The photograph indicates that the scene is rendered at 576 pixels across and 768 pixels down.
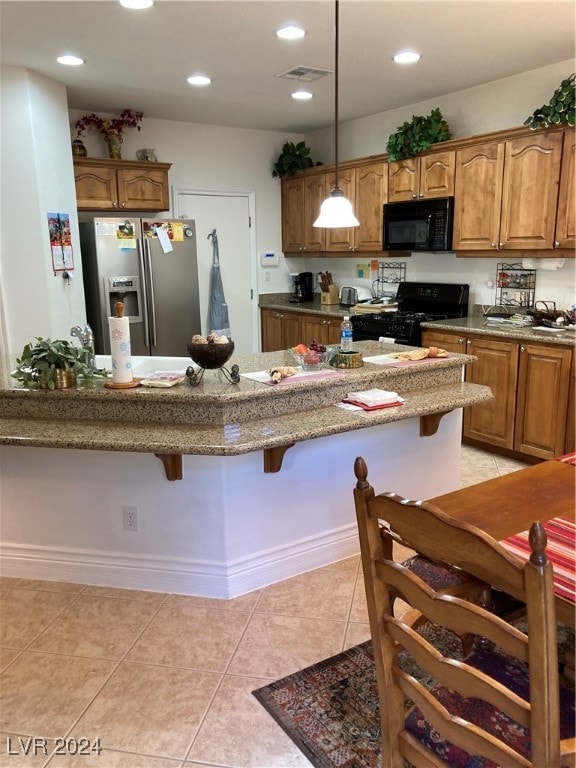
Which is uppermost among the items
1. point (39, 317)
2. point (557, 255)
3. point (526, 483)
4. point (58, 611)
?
point (557, 255)

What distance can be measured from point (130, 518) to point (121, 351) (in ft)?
2.43

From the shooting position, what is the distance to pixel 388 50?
3529 millimetres

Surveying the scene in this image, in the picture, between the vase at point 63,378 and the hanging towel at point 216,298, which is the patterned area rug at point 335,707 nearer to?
the vase at point 63,378

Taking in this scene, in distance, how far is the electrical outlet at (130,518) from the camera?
8.43ft

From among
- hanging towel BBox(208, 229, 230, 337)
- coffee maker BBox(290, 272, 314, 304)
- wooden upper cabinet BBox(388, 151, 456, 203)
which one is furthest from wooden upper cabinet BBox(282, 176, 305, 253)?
wooden upper cabinet BBox(388, 151, 456, 203)

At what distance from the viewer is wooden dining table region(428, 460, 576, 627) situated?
5.08 ft

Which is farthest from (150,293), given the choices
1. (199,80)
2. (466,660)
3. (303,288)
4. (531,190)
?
(466,660)

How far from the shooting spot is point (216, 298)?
579cm

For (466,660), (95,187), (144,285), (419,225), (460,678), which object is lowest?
(466,660)

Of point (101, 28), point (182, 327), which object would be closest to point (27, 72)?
point (101, 28)

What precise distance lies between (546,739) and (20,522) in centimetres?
239

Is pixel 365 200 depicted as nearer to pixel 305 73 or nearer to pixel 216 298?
pixel 305 73

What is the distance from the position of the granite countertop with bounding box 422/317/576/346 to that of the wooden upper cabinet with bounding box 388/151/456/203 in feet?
3.17

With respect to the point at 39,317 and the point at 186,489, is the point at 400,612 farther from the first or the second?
the point at 39,317
